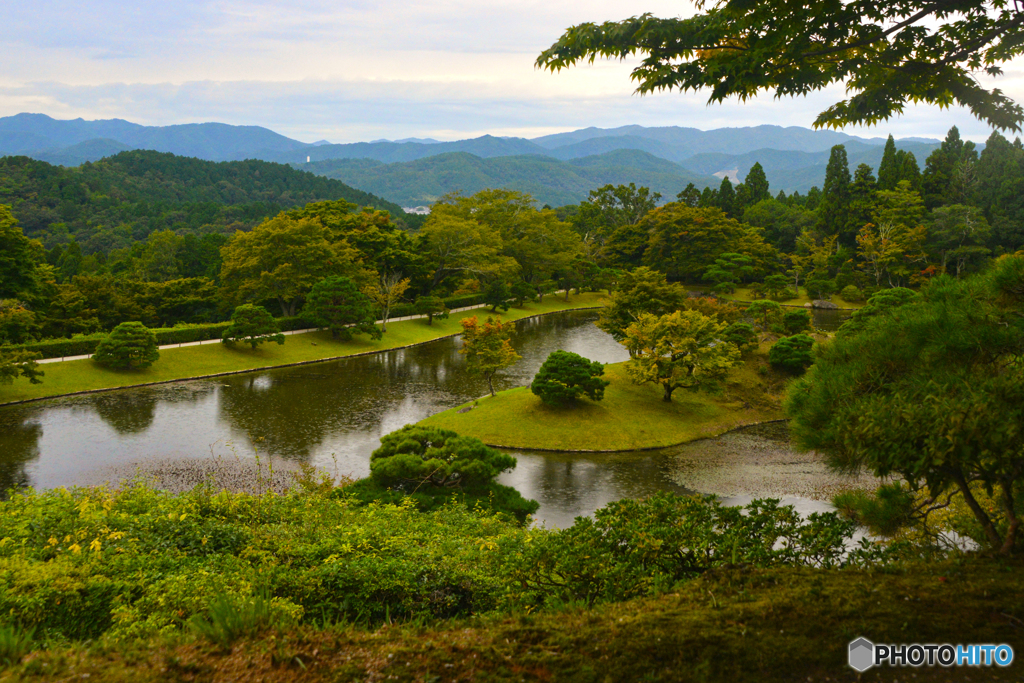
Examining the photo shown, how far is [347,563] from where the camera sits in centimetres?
604

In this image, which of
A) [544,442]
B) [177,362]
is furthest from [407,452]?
[177,362]

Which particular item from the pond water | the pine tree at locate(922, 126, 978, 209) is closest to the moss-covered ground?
the pond water

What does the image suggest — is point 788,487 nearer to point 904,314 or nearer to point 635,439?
point 635,439

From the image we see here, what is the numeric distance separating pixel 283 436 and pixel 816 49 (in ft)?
57.7

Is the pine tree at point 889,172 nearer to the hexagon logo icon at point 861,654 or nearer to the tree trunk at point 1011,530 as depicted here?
the tree trunk at point 1011,530

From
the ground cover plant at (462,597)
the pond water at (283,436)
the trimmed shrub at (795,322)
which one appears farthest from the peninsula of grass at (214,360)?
the ground cover plant at (462,597)

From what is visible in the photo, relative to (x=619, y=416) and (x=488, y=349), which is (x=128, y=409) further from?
(x=619, y=416)

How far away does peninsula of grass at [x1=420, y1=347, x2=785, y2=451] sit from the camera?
62.6ft

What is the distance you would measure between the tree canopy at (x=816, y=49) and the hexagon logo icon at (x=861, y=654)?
14.2 feet

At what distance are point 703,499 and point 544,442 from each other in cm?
1243

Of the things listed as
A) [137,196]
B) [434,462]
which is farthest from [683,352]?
[137,196]

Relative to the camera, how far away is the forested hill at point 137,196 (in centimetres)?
7325

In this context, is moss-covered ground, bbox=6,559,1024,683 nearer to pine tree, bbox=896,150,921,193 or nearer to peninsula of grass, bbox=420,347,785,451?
peninsula of grass, bbox=420,347,785,451

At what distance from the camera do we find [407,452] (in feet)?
43.7
